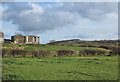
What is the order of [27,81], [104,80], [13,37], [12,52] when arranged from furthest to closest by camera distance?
1. [13,37]
2. [12,52]
3. [104,80]
4. [27,81]

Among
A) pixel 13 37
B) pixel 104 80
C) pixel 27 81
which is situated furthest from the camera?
pixel 13 37

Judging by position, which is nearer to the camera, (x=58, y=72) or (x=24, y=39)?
(x=58, y=72)

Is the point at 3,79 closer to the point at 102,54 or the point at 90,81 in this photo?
the point at 90,81

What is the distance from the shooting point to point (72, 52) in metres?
37.7

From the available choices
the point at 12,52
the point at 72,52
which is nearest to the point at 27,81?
the point at 12,52

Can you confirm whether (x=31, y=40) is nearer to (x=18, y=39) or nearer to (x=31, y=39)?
(x=31, y=39)

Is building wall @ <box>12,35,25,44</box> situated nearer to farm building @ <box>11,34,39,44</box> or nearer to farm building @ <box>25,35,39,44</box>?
farm building @ <box>11,34,39,44</box>

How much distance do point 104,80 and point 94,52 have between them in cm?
3040

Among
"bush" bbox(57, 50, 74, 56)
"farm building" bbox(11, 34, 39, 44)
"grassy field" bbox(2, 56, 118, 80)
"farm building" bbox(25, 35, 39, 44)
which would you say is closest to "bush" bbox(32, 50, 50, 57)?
"bush" bbox(57, 50, 74, 56)

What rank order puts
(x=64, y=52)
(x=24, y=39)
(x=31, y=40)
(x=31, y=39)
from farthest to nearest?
(x=31, y=40) < (x=31, y=39) < (x=24, y=39) < (x=64, y=52)

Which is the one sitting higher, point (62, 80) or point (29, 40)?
point (29, 40)

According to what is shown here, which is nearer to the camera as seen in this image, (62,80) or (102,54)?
(62,80)

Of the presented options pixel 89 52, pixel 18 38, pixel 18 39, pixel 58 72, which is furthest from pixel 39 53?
pixel 18 38

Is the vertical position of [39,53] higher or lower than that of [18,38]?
lower
